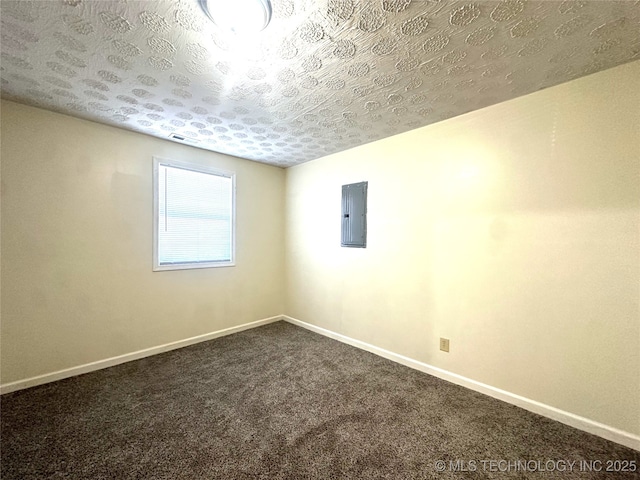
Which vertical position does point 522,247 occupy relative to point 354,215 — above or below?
below

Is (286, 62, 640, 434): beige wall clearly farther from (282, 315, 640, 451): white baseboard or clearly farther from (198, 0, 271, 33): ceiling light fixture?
(198, 0, 271, 33): ceiling light fixture

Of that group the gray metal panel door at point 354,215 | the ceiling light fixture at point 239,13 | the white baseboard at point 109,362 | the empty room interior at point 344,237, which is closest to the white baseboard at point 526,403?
the empty room interior at point 344,237

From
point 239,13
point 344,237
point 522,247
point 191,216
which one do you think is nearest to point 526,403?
point 522,247

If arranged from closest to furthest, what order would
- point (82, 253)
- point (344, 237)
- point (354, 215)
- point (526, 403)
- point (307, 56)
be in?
point (307, 56)
point (526, 403)
point (82, 253)
point (354, 215)
point (344, 237)

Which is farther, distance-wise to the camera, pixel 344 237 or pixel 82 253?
pixel 344 237

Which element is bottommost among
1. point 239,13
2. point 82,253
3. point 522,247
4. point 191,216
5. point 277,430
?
point 277,430

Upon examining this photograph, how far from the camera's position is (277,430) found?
173cm

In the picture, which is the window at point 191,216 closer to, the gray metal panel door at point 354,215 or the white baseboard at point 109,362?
the white baseboard at point 109,362

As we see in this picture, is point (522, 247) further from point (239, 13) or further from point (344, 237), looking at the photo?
point (239, 13)

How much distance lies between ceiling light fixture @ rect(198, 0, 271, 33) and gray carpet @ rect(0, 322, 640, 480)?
7.78 ft

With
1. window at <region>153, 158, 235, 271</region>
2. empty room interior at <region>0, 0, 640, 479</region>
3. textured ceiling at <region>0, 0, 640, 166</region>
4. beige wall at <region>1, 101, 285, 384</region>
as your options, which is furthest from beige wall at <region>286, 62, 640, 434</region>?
beige wall at <region>1, 101, 285, 384</region>

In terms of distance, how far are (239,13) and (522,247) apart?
2408 mm

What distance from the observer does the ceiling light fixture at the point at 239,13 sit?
46.4 inches

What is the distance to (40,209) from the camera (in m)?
2.22
